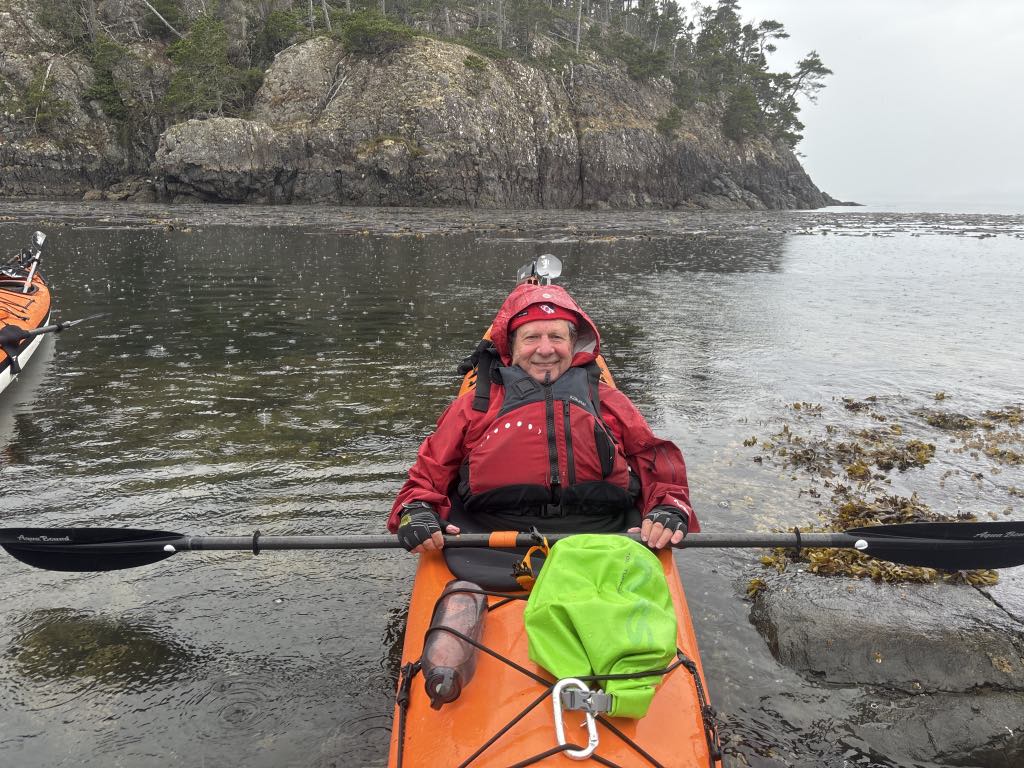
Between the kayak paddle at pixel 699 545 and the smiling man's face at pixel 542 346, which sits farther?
the smiling man's face at pixel 542 346

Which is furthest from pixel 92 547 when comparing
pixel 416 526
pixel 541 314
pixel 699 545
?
pixel 699 545

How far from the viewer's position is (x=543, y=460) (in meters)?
3.87

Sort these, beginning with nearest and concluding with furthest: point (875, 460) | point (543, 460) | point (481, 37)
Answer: point (543, 460), point (875, 460), point (481, 37)

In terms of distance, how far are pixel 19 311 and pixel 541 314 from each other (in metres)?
8.92

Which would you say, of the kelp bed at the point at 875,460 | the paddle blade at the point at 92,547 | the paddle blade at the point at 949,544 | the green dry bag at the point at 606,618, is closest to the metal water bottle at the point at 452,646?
the green dry bag at the point at 606,618

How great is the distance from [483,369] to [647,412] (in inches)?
173

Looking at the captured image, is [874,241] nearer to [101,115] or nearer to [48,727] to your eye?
[48,727]

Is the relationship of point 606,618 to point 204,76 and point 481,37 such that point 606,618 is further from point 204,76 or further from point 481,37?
point 481,37

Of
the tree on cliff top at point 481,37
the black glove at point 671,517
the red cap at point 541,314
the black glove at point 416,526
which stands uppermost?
the tree on cliff top at point 481,37

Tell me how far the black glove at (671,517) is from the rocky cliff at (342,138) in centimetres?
5130

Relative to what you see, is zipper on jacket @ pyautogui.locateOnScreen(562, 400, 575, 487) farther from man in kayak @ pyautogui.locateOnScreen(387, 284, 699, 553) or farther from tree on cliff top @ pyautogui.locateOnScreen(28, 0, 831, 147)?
tree on cliff top @ pyautogui.locateOnScreen(28, 0, 831, 147)

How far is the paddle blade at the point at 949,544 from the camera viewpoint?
389cm

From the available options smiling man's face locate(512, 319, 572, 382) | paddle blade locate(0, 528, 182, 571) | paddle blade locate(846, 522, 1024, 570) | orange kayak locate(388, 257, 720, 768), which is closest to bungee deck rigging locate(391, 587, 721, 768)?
orange kayak locate(388, 257, 720, 768)

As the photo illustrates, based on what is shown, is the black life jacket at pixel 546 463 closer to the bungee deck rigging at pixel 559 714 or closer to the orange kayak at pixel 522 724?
the orange kayak at pixel 522 724
